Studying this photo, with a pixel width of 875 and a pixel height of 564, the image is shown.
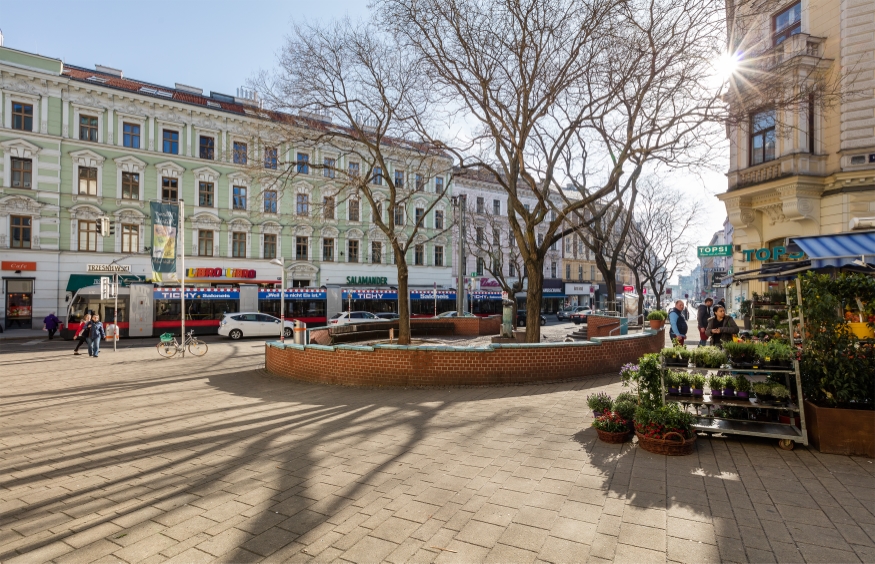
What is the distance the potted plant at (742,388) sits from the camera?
6094mm

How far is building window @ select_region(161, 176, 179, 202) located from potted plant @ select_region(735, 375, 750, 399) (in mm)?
35691

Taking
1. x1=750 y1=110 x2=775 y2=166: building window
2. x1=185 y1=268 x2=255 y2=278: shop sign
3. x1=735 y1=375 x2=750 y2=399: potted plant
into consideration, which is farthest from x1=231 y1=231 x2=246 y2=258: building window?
x1=735 y1=375 x2=750 y2=399: potted plant

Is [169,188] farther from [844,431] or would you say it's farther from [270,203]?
[844,431]

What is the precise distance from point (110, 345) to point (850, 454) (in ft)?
86.0

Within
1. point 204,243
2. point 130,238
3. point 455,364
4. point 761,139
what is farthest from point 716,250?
point 130,238

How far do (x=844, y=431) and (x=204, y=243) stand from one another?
120 feet

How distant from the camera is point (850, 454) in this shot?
17.9ft

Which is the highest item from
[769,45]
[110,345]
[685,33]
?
[769,45]

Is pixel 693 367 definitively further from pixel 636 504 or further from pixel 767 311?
pixel 767 311

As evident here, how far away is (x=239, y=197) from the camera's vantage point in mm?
35750

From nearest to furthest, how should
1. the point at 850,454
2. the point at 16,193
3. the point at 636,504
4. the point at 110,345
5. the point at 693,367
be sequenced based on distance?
the point at 636,504, the point at 850,454, the point at 693,367, the point at 110,345, the point at 16,193

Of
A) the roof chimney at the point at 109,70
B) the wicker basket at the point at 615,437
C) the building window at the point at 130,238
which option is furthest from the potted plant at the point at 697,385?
the roof chimney at the point at 109,70

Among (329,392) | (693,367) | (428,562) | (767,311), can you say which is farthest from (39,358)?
(767,311)

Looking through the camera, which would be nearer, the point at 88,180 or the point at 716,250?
the point at 716,250
